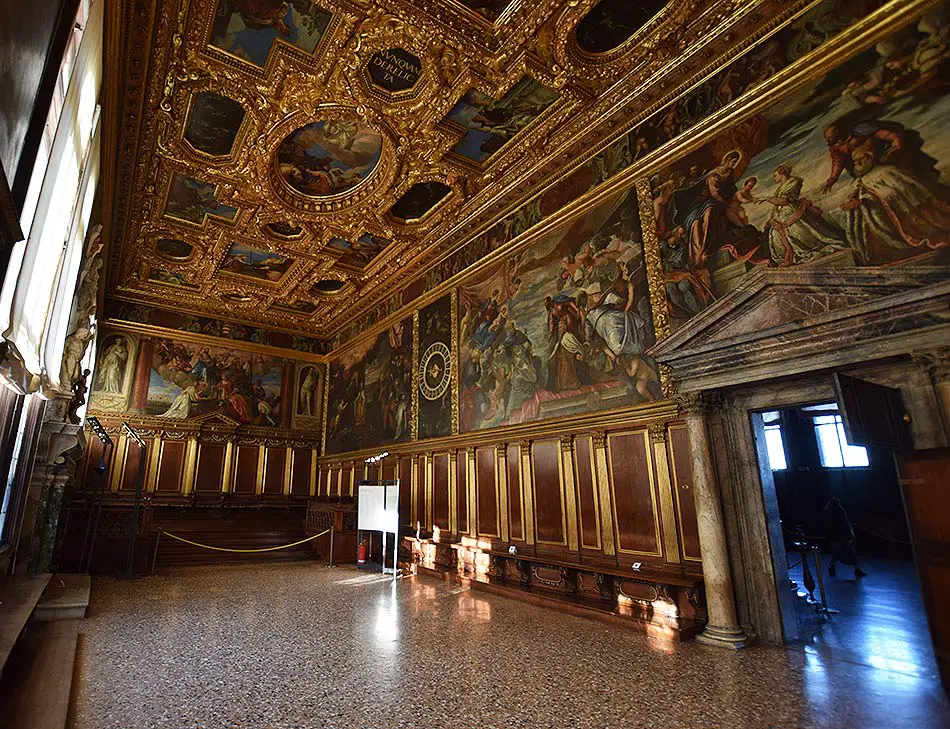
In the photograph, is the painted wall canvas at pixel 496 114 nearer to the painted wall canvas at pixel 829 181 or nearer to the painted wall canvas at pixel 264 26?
the painted wall canvas at pixel 264 26

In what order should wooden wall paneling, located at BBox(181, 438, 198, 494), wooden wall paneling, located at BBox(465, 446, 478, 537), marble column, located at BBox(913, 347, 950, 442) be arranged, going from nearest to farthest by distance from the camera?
marble column, located at BBox(913, 347, 950, 442) < wooden wall paneling, located at BBox(465, 446, 478, 537) < wooden wall paneling, located at BBox(181, 438, 198, 494)

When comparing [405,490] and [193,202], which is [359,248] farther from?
[405,490]

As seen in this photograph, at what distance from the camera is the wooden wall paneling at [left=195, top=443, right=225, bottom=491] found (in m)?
16.9

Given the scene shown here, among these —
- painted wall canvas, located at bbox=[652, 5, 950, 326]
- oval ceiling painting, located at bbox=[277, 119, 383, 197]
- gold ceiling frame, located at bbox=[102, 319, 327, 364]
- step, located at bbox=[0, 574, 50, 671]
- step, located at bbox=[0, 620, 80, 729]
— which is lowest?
step, located at bbox=[0, 620, 80, 729]

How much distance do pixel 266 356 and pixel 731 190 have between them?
16428mm

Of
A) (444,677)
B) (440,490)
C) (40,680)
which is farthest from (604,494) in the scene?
(40,680)

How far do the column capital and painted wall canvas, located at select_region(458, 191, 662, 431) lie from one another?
3013mm

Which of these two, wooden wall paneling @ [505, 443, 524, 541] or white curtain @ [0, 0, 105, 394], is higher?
white curtain @ [0, 0, 105, 394]

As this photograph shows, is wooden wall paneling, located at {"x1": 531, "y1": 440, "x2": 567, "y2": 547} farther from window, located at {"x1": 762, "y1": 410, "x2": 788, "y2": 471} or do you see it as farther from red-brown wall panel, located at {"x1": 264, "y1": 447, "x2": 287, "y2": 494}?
red-brown wall panel, located at {"x1": 264, "y1": 447, "x2": 287, "y2": 494}

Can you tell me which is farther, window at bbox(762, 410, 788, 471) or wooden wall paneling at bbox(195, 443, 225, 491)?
wooden wall paneling at bbox(195, 443, 225, 491)

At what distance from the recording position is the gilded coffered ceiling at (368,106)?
7.16 metres

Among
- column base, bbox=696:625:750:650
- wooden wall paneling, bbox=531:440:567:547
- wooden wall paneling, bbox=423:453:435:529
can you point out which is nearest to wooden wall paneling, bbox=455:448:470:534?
wooden wall paneling, bbox=423:453:435:529

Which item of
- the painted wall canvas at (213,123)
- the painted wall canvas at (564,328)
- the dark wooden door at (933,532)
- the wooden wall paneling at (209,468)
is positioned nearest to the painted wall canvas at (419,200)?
the painted wall canvas at (564,328)

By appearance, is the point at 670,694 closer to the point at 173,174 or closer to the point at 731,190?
the point at 731,190
